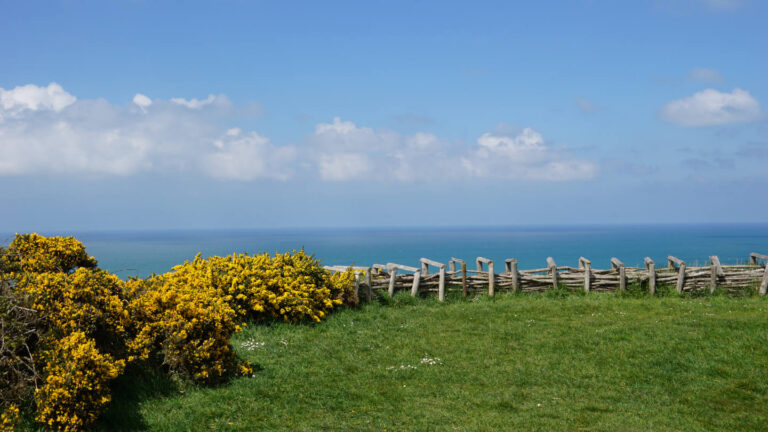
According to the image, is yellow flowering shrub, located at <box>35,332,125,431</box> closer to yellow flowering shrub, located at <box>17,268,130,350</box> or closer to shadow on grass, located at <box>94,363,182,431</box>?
shadow on grass, located at <box>94,363,182,431</box>

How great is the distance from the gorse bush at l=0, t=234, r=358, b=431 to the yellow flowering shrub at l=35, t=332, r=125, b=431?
16 millimetres

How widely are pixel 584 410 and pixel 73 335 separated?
9.12 meters

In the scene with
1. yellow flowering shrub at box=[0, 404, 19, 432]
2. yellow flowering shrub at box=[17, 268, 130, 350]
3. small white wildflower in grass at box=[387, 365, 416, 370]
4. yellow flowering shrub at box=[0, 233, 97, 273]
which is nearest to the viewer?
yellow flowering shrub at box=[0, 404, 19, 432]

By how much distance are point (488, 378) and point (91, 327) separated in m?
8.12

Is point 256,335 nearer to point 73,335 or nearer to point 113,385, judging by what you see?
point 113,385

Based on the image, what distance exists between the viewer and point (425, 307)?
20.0 m

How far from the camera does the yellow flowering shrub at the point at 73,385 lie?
8.30 metres

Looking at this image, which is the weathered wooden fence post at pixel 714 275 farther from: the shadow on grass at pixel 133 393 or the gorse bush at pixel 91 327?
the shadow on grass at pixel 133 393

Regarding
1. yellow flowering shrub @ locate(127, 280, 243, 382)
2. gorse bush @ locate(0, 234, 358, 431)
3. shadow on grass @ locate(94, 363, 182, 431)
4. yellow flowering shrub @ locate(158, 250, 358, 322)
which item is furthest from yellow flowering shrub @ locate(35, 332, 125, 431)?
yellow flowering shrub @ locate(158, 250, 358, 322)

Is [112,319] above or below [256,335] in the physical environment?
above

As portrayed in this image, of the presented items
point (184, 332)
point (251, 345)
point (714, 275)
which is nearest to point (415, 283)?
point (251, 345)

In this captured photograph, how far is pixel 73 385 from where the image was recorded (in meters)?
8.42

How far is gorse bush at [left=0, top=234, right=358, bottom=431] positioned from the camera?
849 centimetres

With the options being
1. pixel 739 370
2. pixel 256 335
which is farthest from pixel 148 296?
pixel 739 370
